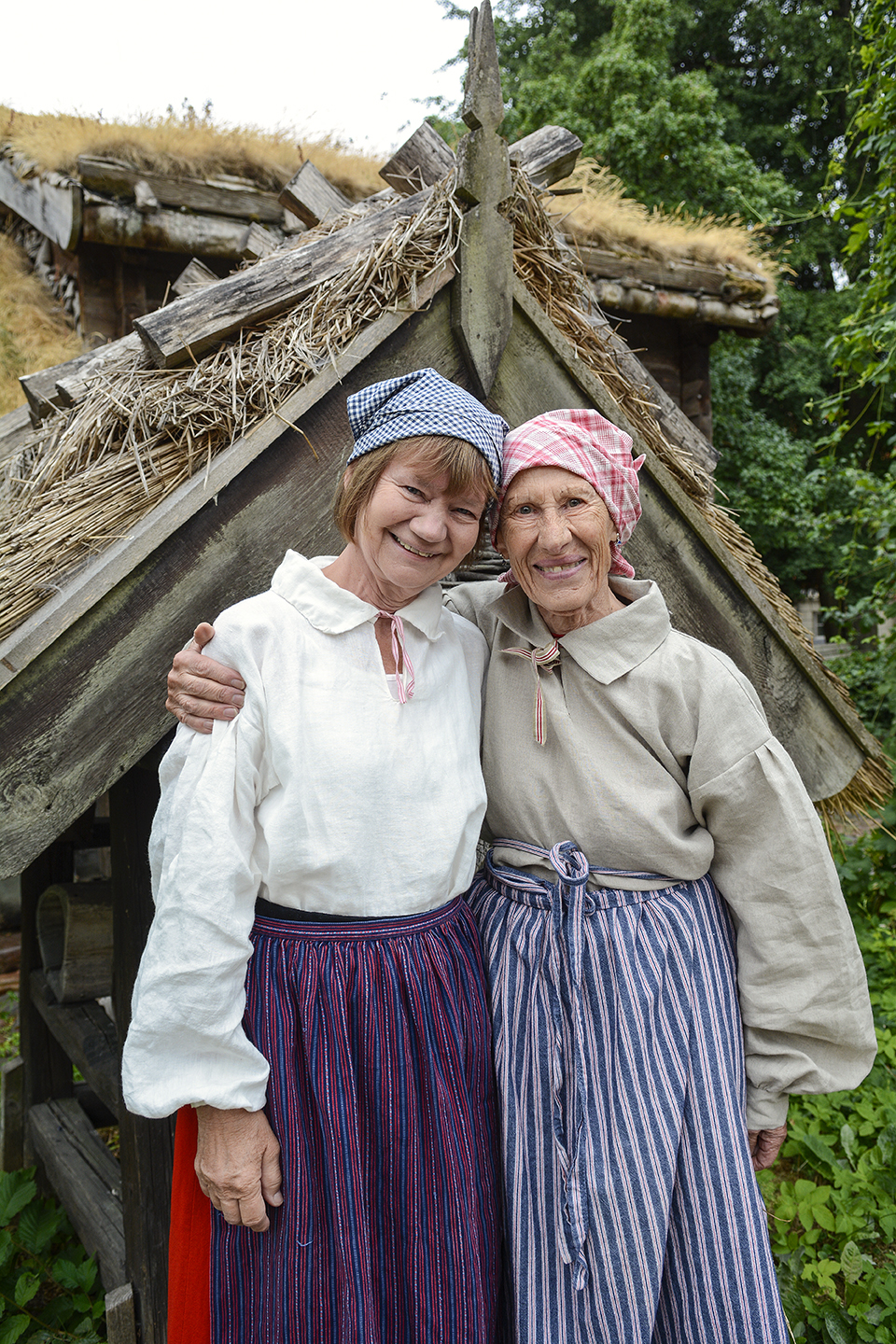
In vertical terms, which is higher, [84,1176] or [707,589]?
[707,589]

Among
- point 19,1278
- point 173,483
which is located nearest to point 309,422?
point 173,483

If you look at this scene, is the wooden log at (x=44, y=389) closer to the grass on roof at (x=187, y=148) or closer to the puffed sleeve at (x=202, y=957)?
the puffed sleeve at (x=202, y=957)

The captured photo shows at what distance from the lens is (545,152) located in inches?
88.5

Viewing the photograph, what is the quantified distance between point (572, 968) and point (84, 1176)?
210 cm

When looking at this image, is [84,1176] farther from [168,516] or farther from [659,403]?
[659,403]

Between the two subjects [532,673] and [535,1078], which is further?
[532,673]

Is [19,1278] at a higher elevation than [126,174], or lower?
lower

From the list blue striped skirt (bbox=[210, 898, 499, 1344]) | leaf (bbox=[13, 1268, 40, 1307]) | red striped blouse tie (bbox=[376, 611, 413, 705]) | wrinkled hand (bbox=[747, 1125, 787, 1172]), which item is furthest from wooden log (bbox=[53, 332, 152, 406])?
leaf (bbox=[13, 1268, 40, 1307])

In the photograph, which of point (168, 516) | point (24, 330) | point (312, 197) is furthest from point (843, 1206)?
point (24, 330)

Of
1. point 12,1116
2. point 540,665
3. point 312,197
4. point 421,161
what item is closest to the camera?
point 540,665

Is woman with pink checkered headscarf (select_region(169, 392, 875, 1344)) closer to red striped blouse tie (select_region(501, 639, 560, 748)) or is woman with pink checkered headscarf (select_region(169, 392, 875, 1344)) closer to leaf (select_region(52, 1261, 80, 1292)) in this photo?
red striped blouse tie (select_region(501, 639, 560, 748))

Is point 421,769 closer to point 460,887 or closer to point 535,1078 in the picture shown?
point 460,887

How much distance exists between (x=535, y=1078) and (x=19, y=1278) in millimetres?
2041

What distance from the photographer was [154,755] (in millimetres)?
2174
